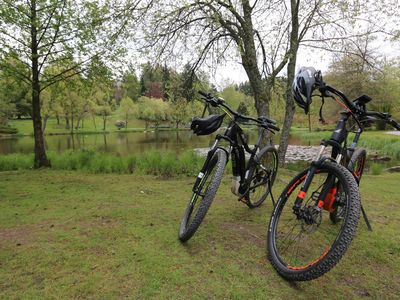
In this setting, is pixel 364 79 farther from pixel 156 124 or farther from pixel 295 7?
pixel 156 124

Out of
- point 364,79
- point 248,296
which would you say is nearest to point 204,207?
point 248,296

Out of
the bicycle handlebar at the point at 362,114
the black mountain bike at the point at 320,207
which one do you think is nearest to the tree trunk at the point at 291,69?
the bicycle handlebar at the point at 362,114

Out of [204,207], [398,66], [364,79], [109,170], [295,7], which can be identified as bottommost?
[109,170]

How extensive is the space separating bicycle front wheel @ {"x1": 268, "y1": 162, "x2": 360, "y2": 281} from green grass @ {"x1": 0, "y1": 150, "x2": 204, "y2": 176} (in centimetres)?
459

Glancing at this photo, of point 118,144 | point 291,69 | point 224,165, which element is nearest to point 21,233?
point 224,165

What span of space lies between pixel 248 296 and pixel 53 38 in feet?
26.0

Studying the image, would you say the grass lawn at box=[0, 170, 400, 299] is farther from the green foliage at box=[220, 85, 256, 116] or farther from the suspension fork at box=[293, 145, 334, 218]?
the green foliage at box=[220, 85, 256, 116]

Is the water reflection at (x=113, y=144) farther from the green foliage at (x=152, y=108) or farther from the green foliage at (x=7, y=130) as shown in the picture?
the green foliage at (x=152, y=108)

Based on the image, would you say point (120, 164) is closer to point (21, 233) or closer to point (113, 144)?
point (21, 233)

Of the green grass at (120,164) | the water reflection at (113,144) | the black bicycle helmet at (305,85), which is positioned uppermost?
the black bicycle helmet at (305,85)

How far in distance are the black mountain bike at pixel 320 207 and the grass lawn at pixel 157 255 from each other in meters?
0.18

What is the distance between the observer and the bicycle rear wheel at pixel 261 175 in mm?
3432

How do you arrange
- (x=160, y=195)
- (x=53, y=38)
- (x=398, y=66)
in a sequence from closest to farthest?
1. (x=160, y=195)
2. (x=53, y=38)
3. (x=398, y=66)

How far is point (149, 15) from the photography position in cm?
631
